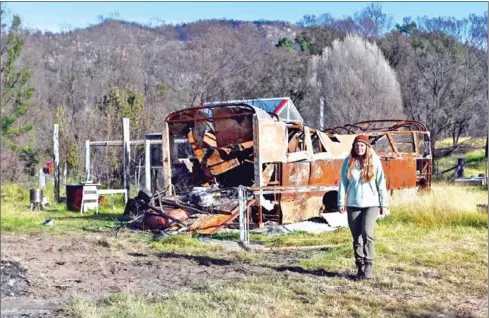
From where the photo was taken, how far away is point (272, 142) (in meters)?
12.0

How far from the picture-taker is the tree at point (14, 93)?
26938mm

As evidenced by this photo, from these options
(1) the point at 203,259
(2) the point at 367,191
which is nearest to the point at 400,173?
(1) the point at 203,259

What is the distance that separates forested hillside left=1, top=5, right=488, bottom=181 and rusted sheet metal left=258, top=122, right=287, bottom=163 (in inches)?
534

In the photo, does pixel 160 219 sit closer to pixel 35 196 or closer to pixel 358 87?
pixel 35 196

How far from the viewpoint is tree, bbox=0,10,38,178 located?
2694cm

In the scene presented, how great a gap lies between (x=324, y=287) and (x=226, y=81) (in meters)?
41.5

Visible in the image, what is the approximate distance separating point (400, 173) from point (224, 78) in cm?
3501

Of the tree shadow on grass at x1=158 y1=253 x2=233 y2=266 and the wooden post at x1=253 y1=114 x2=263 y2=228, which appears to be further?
the wooden post at x1=253 y1=114 x2=263 y2=228

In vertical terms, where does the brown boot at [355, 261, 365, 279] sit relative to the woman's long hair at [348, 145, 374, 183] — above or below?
below

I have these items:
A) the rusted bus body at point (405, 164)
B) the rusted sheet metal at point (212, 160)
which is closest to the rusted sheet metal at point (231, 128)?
the rusted sheet metal at point (212, 160)

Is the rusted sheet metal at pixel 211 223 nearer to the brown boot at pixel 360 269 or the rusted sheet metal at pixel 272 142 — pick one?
the rusted sheet metal at pixel 272 142

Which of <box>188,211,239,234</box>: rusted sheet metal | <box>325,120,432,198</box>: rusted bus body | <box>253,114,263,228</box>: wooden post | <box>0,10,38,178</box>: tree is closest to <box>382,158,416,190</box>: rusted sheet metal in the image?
<box>325,120,432,198</box>: rusted bus body

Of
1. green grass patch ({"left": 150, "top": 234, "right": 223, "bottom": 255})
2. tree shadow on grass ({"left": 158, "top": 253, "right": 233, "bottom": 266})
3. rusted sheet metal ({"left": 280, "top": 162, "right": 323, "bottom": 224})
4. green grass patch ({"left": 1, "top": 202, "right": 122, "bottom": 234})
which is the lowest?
tree shadow on grass ({"left": 158, "top": 253, "right": 233, "bottom": 266})

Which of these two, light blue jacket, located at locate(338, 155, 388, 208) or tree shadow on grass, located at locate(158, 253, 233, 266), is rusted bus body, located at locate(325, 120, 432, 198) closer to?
tree shadow on grass, located at locate(158, 253, 233, 266)
